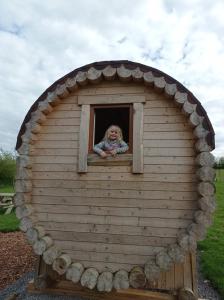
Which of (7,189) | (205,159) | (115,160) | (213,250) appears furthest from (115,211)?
(7,189)

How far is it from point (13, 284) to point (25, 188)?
2.89 m

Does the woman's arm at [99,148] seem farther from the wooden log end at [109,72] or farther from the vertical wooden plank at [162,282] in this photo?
the vertical wooden plank at [162,282]

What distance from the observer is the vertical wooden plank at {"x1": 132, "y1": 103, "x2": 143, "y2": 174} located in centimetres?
504

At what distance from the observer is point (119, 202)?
507 centimetres

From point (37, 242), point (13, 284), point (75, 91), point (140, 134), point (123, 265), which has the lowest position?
point (13, 284)

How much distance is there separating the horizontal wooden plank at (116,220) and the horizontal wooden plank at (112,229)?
0.05 metres

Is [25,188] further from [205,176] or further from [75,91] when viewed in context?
[205,176]

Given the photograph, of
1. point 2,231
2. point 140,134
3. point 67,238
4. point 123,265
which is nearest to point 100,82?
point 140,134

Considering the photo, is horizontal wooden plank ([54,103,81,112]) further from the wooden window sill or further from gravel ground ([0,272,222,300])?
gravel ground ([0,272,222,300])

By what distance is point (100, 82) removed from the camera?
5.50 meters

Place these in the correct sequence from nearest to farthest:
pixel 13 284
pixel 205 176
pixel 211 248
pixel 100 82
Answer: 1. pixel 205 176
2. pixel 100 82
3. pixel 13 284
4. pixel 211 248

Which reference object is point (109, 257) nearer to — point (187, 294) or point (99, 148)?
point (187, 294)

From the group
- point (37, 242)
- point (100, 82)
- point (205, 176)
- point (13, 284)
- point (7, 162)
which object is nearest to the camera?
point (205, 176)

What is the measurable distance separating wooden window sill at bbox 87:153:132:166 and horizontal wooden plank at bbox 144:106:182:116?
80 cm
